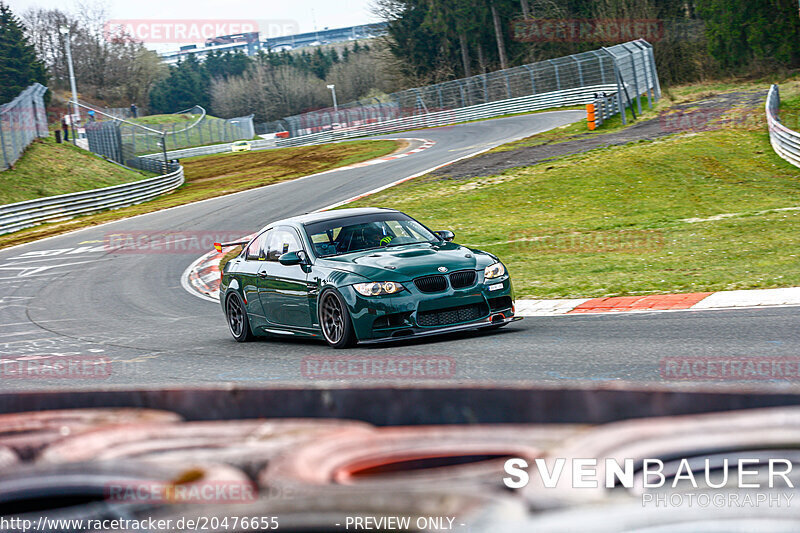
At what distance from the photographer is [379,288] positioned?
9.14 metres

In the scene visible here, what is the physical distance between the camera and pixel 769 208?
19531 millimetres

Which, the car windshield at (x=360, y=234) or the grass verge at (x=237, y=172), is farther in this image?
the grass verge at (x=237, y=172)

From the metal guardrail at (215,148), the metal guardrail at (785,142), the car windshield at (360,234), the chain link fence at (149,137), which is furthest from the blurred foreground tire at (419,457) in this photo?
the metal guardrail at (215,148)

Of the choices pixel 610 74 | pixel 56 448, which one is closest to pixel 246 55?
pixel 610 74

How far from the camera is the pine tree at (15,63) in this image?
281ft

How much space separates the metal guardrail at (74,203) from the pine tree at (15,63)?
51484 mm

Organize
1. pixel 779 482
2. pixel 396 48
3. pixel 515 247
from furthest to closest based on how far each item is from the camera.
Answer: pixel 396 48
pixel 515 247
pixel 779 482

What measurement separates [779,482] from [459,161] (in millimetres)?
31901

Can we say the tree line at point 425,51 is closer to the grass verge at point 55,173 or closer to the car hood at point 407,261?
the grass verge at point 55,173

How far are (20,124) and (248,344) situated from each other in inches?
1289

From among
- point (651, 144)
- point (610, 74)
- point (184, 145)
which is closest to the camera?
point (651, 144)

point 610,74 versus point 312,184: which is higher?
point 610,74

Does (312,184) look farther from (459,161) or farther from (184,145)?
A: (184,145)

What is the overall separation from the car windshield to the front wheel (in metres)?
0.78
